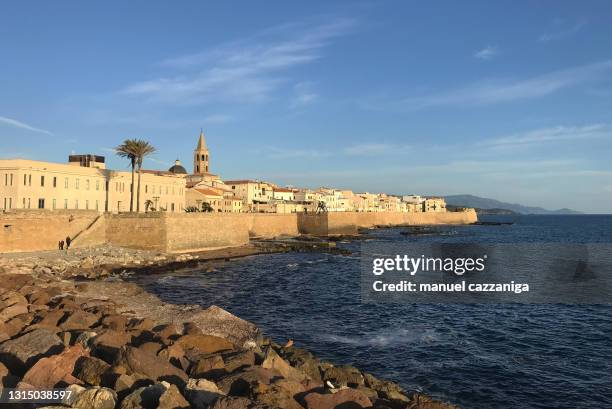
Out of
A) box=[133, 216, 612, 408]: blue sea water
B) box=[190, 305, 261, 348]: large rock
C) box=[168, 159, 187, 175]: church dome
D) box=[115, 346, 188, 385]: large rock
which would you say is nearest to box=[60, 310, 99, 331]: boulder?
box=[190, 305, 261, 348]: large rock

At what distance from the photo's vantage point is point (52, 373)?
→ 10.2 meters

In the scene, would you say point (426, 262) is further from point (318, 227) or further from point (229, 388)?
point (229, 388)

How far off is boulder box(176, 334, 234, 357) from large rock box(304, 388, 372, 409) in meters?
5.02

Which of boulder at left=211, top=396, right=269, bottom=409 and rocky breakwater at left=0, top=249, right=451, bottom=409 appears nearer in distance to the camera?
boulder at left=211, top=396, right=269, bottom=409

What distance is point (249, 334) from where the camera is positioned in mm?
18953

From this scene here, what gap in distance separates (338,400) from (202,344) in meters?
5.92

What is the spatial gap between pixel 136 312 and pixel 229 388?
500 inches

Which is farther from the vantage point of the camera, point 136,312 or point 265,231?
point 265,231

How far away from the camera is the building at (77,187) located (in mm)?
45406

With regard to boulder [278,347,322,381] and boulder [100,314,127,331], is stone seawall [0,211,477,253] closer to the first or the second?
boulder [100,314,127,331]

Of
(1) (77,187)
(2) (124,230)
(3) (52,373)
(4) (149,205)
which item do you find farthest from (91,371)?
(4) (149,205)

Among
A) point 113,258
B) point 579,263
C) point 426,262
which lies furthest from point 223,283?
point 579,263

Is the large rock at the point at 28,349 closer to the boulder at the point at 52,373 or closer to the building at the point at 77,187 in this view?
the boulder at the point at 52,373

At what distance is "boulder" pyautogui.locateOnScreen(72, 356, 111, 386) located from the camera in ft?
33.6
